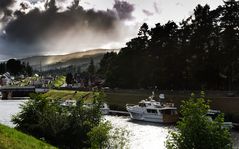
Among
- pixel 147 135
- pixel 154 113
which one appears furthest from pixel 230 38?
pixel 147 135

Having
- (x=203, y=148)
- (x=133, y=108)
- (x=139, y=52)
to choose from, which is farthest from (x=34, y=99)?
(x=139, y=52)

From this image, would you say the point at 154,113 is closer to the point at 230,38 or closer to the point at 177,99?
the point at 177,99

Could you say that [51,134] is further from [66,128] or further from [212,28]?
[212,28]

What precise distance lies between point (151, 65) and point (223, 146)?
322 feet

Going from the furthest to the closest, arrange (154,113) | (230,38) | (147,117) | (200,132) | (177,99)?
1. (177,99)
2. (230,38)
3. (147,117)
4. (154,113)
5. (200,132)

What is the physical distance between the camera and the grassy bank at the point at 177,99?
86.3 meters

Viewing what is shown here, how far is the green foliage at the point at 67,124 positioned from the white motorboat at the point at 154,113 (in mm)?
48283

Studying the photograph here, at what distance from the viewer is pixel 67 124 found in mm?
39125

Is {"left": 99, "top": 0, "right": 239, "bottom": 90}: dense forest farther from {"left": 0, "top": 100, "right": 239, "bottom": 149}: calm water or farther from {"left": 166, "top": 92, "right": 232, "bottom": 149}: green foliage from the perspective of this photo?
{"left": 166, "top": 92, "right": 232, "bottom": 149}: green foliage

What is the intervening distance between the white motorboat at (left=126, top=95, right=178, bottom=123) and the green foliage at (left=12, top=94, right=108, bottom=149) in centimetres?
4828

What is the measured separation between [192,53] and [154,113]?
2446cm

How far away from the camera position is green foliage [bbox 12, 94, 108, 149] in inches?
1544

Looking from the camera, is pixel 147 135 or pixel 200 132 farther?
pixel 147 135

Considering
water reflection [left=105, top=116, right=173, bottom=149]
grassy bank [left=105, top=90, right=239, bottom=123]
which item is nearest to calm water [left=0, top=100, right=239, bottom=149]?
water reflection [left=105, top=116, right=173, bottom=149]
